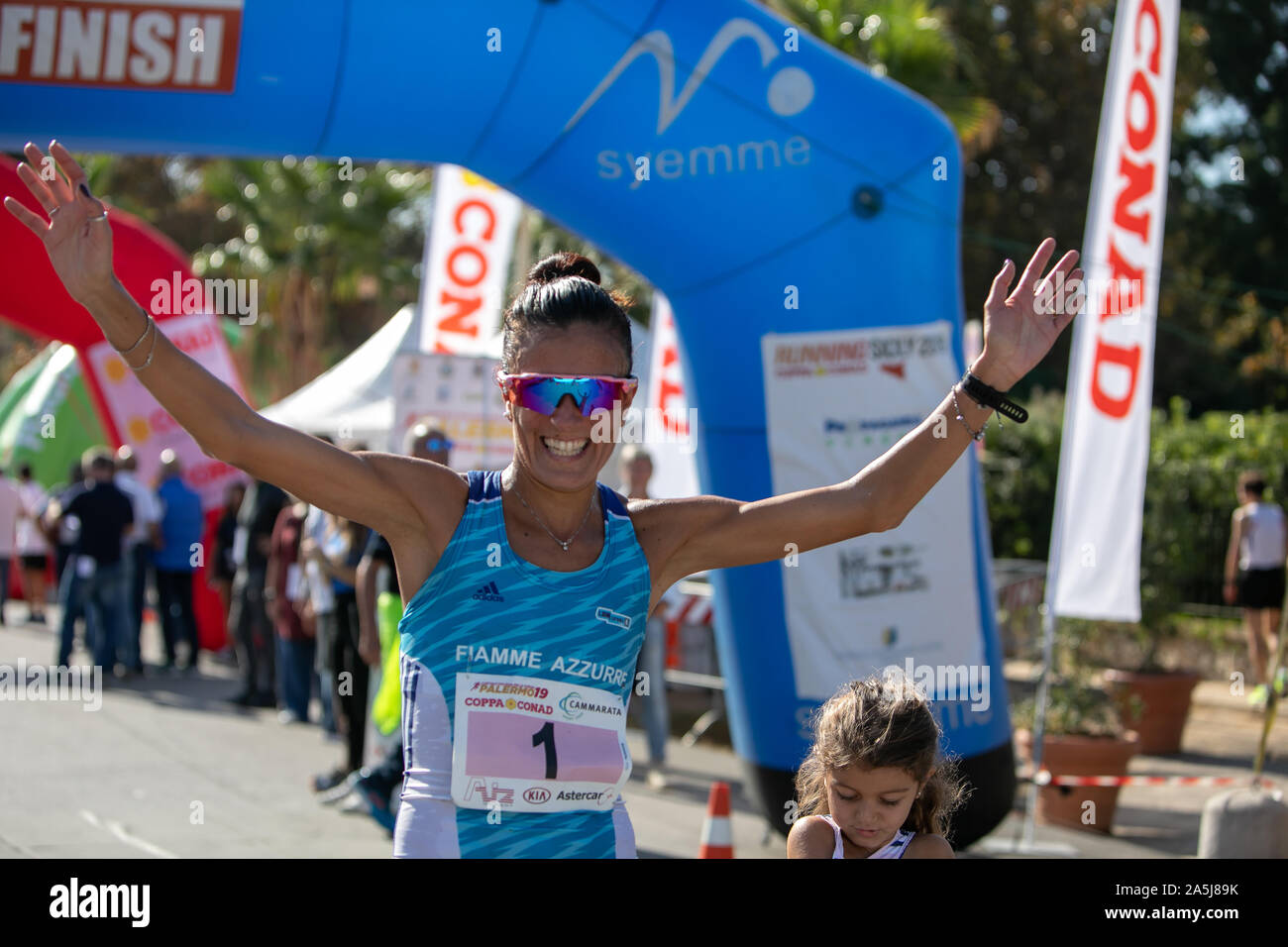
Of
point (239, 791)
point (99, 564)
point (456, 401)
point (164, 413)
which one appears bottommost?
point (239, 791)

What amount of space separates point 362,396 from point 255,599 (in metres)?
2.43

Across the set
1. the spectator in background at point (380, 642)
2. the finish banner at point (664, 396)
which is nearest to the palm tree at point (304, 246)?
the finish banner at point (664, 396)

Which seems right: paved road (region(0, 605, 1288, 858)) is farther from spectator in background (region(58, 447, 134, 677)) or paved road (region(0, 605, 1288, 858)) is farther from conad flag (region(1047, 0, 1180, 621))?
conad flag (region(1047, 0, 1180, 621))

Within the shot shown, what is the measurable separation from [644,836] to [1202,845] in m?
2.55

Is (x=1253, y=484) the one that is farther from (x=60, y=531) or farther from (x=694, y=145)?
(x=60, y=531)

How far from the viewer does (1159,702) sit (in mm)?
9242

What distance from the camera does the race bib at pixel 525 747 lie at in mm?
2326

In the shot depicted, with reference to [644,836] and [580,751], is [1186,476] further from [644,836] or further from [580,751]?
[580,751]

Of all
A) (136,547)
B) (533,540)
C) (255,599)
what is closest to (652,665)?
(255,599)

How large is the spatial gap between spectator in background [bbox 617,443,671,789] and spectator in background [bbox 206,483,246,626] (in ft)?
14.2

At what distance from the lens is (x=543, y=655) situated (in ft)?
7.64

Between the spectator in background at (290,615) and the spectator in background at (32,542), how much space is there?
5968mm

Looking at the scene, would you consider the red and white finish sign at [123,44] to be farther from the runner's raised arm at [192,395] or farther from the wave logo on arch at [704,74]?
the runner's raised arm at [192,395]
